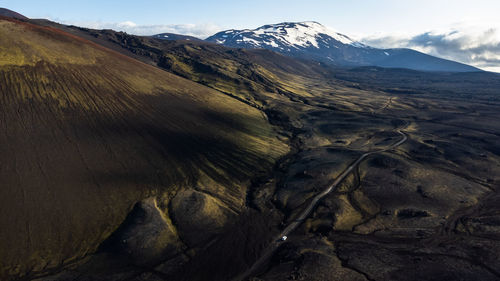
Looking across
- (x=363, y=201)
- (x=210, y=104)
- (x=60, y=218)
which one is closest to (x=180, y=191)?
(x=60, y=218)

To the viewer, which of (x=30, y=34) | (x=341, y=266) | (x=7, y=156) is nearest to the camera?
(x=341, y=266)

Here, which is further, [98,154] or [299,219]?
[98,154]

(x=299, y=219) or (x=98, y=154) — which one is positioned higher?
(x=98, y=154)

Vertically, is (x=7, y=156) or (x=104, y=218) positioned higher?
(x=7, y=156)

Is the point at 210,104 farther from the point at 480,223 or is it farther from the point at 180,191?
the point at 480,223

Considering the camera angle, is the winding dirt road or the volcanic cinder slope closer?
the winding dirt road

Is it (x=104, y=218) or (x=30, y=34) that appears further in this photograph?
(x=30, y=34)

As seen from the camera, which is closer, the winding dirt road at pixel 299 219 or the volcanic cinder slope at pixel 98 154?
the winding dirt road at pixel 299 219

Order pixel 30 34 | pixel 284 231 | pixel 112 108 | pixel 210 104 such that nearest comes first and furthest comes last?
pixel 284 231, pixel 112 108, pixel 30 34, pixel 210 104
